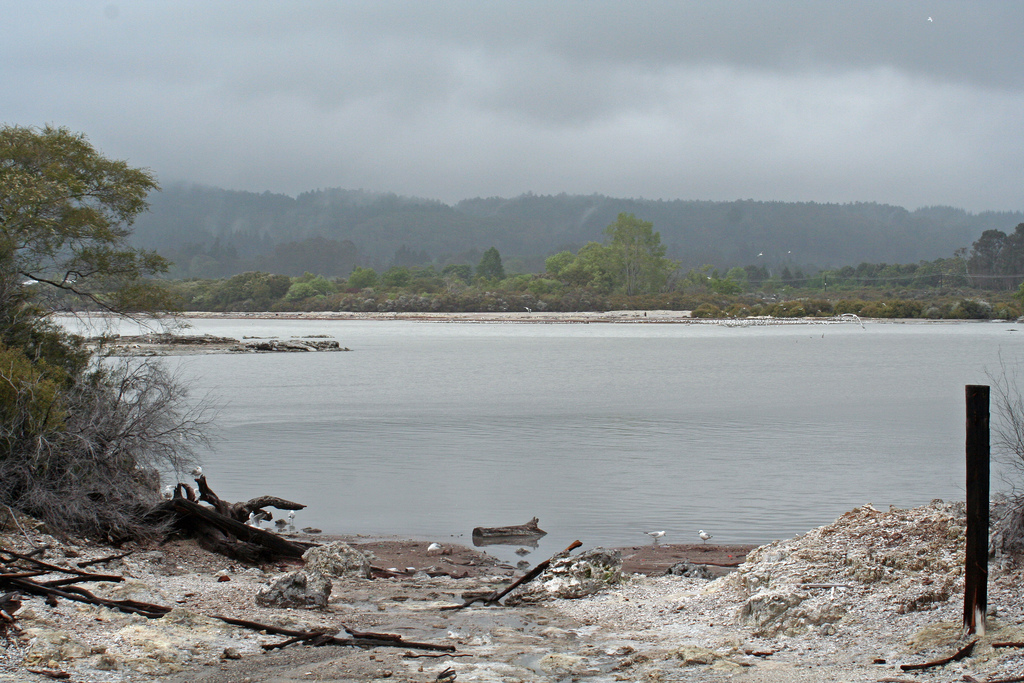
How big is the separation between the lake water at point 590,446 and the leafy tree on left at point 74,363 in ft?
8.80

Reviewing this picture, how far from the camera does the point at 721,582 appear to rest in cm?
787

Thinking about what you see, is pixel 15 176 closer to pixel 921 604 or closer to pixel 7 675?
pixel 7 675

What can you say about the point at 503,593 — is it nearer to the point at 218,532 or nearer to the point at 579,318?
the point at 218,532

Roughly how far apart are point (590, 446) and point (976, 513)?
43.1ft

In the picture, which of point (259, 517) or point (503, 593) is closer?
point (503, 593)

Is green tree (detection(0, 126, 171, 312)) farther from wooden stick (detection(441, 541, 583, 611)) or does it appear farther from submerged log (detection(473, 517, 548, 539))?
wooden stick (detection(441, 541, 583, 611))

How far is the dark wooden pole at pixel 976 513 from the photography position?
585 cm

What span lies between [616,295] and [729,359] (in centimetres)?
9997

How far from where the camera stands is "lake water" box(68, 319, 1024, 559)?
12625 millimetres

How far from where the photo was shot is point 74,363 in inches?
448

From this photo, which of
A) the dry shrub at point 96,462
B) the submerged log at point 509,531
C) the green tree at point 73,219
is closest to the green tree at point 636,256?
the green tree at point 73,219

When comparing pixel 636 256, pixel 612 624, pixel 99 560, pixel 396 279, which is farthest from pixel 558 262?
pixel 99 560

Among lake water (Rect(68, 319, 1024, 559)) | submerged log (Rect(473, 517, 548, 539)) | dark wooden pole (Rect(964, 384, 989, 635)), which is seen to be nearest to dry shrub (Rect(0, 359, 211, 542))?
lake water (Rect(68, 319, 1024, 559))

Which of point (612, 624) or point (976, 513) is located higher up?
point (976, 513)
